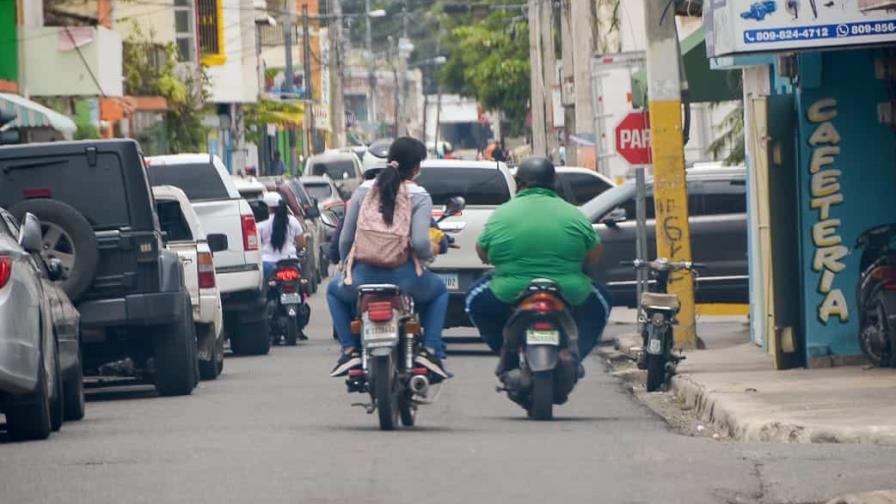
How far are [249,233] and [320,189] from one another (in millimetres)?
21008

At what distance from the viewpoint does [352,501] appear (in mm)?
8586

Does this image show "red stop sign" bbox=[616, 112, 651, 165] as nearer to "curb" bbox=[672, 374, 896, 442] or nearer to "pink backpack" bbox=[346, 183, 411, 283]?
"curb" bbox=[672, 374, 896, 442]

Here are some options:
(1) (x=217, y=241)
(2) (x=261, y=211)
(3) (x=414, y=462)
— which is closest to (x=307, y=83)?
(2) (x=261, y=211)

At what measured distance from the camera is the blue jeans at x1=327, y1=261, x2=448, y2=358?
1187 centimetres

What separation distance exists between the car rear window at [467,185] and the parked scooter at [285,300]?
235 centimetres

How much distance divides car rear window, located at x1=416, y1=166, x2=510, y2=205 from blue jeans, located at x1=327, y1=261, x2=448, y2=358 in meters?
8.56

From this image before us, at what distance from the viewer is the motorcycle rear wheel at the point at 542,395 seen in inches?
485

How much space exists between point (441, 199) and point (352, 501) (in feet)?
39.9

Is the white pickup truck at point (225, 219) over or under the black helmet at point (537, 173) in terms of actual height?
under

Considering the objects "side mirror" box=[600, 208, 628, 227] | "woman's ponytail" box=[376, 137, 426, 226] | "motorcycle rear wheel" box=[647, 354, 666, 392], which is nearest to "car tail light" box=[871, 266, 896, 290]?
"motorcycle rear wheel" box=[647, 354, 666, 392]

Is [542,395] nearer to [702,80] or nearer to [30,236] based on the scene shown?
[30,236]

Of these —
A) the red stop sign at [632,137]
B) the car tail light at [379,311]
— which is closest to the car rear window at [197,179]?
the red stop sign at [632,137]

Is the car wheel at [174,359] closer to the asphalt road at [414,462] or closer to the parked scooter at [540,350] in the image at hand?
the asphalt road at [414,462]

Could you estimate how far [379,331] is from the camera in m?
11.4
